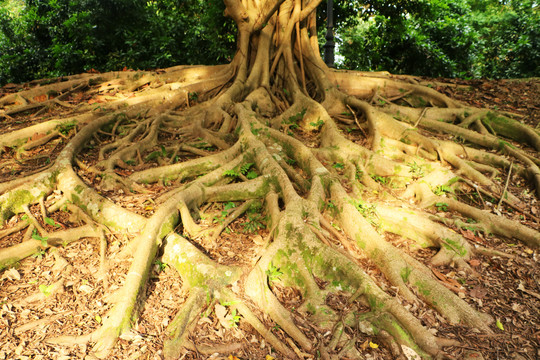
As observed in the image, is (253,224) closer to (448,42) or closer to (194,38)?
(194,38)

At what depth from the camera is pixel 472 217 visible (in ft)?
13.4

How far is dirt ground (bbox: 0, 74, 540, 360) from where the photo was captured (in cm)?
262

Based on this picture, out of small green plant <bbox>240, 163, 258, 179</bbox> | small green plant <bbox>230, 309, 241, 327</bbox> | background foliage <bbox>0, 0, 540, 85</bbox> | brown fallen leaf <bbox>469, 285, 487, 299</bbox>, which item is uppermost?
background foliage <bbox>0, 0, 540, 85</bbox>

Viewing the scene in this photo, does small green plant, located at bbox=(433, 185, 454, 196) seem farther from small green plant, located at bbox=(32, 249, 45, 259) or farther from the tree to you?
small green plant, located at bbox=(32, 249, 45, 259)

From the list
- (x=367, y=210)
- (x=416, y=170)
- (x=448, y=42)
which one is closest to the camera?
(x=367, y=210)

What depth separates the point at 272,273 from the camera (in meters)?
3.29

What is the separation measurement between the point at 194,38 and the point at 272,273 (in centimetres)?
917

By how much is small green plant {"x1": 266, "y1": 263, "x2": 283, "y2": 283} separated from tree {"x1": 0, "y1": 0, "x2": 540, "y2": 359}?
0.05 feet

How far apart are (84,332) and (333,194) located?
283 cm

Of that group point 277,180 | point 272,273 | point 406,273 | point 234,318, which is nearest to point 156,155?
point 277,180

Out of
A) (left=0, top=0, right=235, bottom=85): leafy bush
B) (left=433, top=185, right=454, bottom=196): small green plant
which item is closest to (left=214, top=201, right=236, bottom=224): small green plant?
(left=433, top=185, right=454, bottom=196): small green plant

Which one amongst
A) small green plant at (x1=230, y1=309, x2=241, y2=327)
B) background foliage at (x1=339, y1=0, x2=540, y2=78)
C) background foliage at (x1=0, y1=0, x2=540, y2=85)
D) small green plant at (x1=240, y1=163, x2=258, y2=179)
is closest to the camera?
small green plant at (x1=230, y1=309, x2=241, y2=327)

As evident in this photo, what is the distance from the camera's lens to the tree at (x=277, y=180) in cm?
299

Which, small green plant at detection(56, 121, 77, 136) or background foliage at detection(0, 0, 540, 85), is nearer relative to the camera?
small green plant at detection(56, 121, 77, 136)
